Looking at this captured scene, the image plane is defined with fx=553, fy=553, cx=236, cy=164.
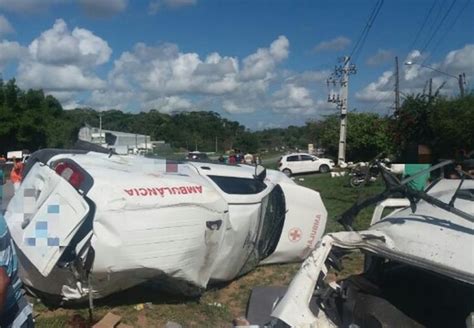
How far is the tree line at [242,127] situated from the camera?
2500 cm

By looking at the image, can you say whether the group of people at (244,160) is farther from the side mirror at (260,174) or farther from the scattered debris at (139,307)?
the scattered debris at (139,307)

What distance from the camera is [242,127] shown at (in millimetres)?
90875

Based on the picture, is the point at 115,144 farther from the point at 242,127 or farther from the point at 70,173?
the point at 242,127

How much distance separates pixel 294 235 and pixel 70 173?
3.10 m

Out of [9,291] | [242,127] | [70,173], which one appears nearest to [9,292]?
[9,291]

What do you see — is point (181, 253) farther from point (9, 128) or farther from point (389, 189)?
point (9, 128)

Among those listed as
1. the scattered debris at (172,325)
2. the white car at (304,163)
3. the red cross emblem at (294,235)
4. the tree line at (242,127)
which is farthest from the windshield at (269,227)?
the white car at (304,163)

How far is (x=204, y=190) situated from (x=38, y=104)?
50.7 metres

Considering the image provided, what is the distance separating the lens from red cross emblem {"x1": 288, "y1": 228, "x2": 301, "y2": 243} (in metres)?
6.99

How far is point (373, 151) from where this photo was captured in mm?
39312

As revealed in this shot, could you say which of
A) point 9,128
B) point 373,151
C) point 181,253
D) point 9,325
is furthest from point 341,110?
point 9,325

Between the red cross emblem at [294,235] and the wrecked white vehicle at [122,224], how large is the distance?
94cm

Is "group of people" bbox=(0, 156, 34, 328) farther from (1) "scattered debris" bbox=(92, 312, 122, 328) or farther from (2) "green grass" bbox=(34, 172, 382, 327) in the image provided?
(2) "green grass" bbox=(34, 172, 382, 327)

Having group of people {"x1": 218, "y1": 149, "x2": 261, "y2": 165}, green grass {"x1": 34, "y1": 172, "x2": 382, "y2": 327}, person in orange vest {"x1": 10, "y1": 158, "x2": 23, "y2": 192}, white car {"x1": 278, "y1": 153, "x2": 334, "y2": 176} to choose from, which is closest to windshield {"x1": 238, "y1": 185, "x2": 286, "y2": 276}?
green grass {"x1": 34, "y1": 172, "x2": 382, "y2": 327}
